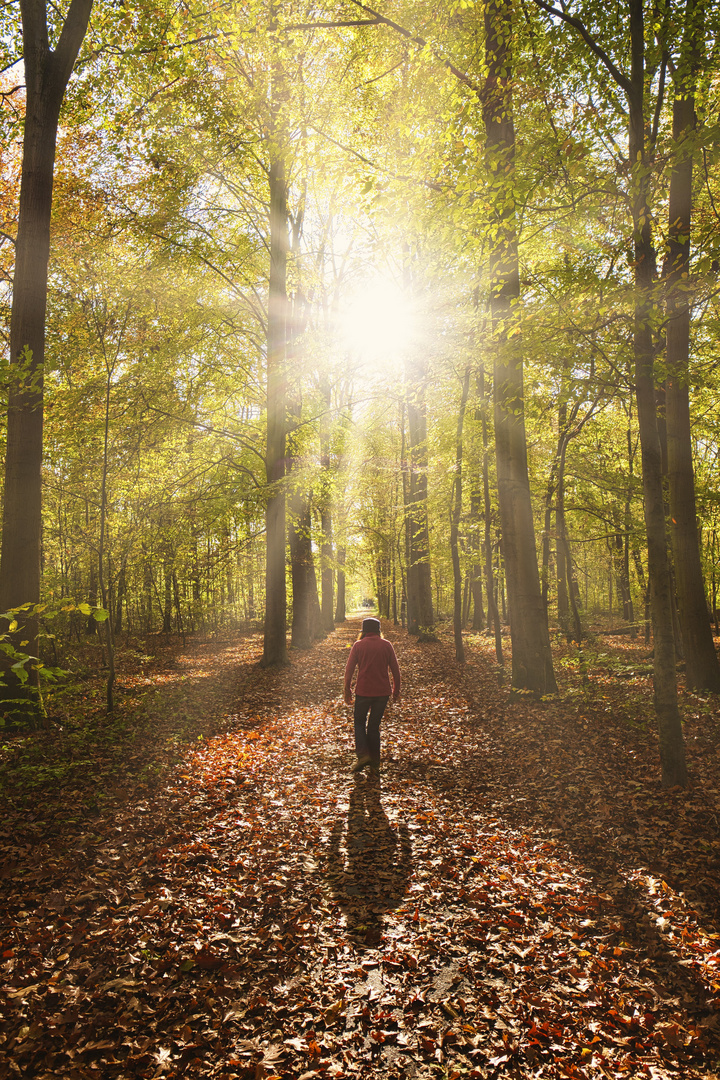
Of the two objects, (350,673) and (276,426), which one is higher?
(276,426)

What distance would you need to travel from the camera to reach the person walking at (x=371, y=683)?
6820 millimetres

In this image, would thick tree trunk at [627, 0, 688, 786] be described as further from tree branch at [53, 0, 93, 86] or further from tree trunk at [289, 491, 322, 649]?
tree trunk at [289, 491, 322, 649]

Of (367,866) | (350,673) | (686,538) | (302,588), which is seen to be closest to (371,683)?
(350,673)

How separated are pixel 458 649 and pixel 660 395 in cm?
848

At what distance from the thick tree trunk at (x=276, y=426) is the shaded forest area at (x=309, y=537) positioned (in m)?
0.11

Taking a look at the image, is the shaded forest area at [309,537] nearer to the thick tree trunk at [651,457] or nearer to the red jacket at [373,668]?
the thick tree trunk at [651,457]

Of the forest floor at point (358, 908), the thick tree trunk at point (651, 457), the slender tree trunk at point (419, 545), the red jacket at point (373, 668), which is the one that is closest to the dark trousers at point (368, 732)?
the red jacket at point (373, 668)

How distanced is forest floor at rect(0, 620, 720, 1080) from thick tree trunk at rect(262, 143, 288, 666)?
640 cm

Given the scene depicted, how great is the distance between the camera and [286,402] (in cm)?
1509

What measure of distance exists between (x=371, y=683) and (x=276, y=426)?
9440 mm

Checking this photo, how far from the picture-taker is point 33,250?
299 inches

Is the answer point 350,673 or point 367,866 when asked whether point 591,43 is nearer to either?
point 350,673

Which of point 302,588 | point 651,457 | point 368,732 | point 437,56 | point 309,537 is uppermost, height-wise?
point 437,56

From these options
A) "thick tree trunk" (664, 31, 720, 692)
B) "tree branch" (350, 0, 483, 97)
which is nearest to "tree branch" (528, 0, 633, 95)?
"tree branch" (350, 0, 483, 97)
